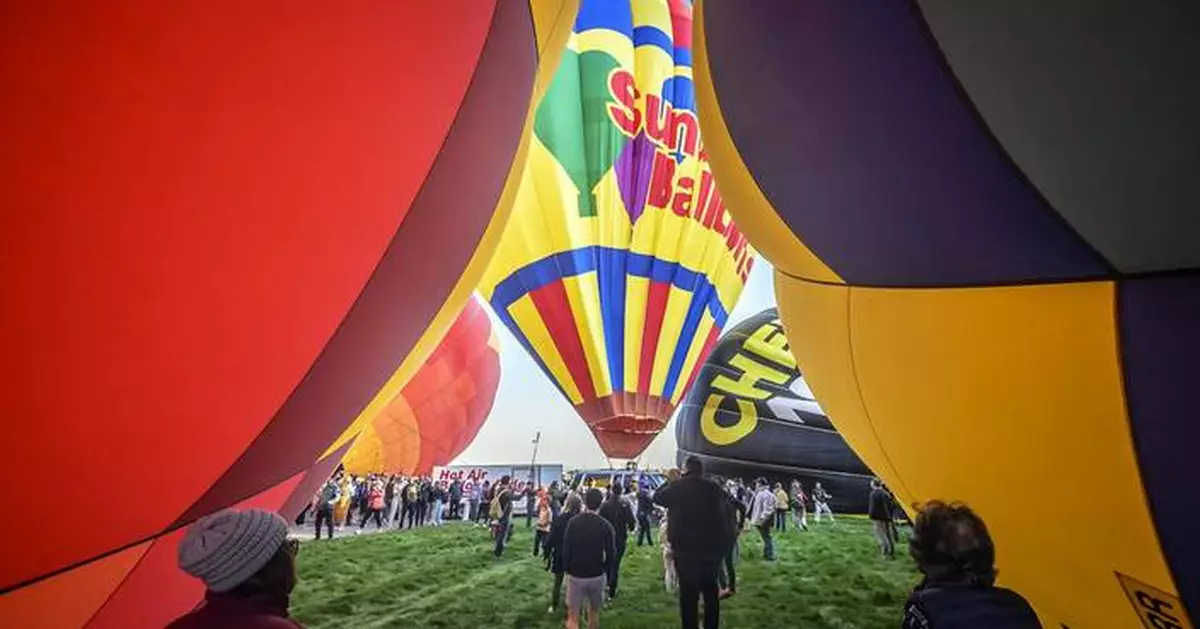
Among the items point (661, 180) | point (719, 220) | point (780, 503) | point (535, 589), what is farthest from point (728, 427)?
point (535, 589)

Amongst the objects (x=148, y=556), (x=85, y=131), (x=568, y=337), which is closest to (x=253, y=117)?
(x=85, y=131)

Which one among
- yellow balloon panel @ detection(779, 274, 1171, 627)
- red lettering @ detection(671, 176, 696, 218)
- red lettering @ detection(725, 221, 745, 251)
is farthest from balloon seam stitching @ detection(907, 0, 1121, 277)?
red lettering @ detection(725, 221, 745, 251)

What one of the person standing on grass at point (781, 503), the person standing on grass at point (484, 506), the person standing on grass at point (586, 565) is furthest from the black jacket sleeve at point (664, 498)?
the person standing on grass at point (484, 506)

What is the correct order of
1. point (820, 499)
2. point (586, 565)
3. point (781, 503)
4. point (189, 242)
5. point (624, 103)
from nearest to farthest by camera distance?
point (189, 242)
point (586, 565)
point (624, 103)
point (781, 503)
point (820, 499)

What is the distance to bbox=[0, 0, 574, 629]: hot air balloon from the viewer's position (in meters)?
1.65

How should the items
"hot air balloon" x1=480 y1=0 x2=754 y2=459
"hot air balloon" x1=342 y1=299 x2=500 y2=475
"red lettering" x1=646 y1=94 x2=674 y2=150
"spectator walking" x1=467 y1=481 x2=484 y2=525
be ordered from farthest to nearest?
"spectator walking" x1=467 y1=481 x2=484 y2=525
"hot air balloon" x1=342 y1=299 x2=500 y2=475
"red lettering" x1=646 y1=94 x2=674 y2=150
"hot air balloon" x1=480 y1=0 x2=754 y2=459

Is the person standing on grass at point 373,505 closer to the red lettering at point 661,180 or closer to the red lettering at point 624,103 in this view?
the red lettering at point 661,180

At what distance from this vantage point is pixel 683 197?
1022cm

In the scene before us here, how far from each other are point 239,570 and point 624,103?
29.3 ft

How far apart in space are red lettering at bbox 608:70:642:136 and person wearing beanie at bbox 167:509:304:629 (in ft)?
28.6

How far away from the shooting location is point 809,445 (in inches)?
552

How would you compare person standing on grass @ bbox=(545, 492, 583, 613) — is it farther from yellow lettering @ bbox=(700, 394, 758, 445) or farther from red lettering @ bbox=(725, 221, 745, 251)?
yellow lettering @ bbox=(700, 394, 758, 445)

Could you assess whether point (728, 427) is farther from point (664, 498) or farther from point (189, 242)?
point (189, 242)

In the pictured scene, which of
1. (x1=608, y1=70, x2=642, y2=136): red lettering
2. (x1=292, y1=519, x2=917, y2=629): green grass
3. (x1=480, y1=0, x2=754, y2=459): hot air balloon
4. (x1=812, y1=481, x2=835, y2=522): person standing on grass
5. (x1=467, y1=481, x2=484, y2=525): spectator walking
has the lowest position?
(x1=467, y1=481, x2=484, y2=525): spectator walking
